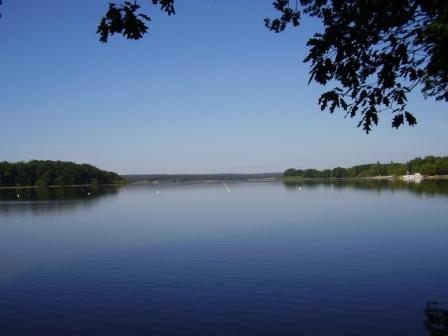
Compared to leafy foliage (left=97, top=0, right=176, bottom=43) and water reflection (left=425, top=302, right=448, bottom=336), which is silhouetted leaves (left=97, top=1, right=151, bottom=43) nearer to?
leafy foliage (left=97, top=0, right=176, bottom=43)

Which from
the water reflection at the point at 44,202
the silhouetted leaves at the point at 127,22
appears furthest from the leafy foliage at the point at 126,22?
the water reflection at the point at 44,202

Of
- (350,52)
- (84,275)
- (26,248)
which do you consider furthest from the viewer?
(26,248)

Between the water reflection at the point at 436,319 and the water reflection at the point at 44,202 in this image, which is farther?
the water reflection at the point at 44,202

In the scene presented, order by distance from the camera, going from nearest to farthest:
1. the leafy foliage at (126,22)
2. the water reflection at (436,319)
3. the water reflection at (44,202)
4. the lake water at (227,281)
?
the leafy foliage at (126,22), the water reflection at (436,319), the lake water at (227,281), the water reflection at (44,202)

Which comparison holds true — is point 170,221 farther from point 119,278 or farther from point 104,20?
point 104,20

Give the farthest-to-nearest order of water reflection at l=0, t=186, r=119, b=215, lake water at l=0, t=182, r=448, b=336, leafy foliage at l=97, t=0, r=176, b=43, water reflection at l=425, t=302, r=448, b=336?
water reflection at l=0, t=186, r=119, b=215, lake water at l=0, t=182, r=448, b=336, water reflection at l=425, t=302, r=448, b=336, leafy foliage at l=97, t=0, r=176, b=43

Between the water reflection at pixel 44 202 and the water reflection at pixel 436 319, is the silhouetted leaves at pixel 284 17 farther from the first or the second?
the water reflection at pixel 44 202

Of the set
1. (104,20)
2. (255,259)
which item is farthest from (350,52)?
(255,259)

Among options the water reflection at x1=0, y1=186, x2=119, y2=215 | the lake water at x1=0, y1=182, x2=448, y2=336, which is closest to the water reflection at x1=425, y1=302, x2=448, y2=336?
the lake water at x1=0, y1=182, x2=448, y2=336

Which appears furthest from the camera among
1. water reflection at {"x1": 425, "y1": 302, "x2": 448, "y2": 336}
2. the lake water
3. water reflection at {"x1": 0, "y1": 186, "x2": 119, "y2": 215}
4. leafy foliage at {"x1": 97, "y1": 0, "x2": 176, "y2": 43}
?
water reflection at {"x1": 0, "y1": 186, "x2": 119, "y2": 215}

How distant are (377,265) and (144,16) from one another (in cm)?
2036

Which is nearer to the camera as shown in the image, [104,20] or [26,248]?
[104,20]

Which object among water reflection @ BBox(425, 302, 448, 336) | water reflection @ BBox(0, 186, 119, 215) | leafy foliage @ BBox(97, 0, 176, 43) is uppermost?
leafy foliage @ BBox(97, 0, 176, 43)

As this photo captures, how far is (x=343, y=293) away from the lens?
1853cm
